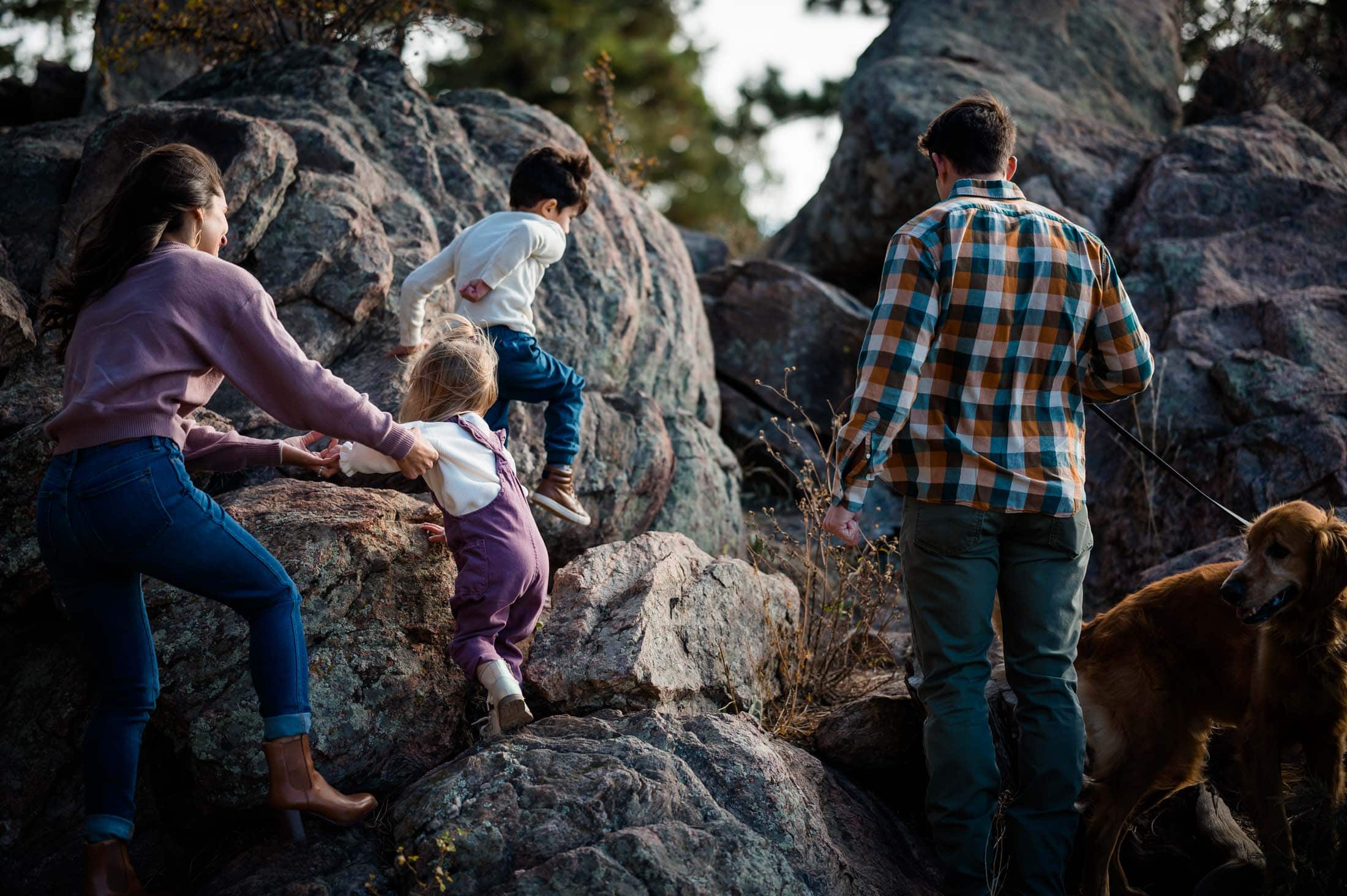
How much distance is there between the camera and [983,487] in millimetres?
3367

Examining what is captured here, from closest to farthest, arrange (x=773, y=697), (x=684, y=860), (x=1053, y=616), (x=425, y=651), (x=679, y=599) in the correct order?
(x=684, y=860) < (x=1053, y=616) < (x=425, y=651) < (x=679, y=599) < (x=773, y=697)

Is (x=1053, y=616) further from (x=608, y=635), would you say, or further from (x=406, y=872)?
(x=406, y=872)

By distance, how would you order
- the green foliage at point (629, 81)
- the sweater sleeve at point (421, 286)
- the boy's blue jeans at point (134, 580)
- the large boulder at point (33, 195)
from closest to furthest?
1. the boy's blue jeans at point (134, 580)
2. the sweater sleeve at point (421, 286)
3. the large boulder at point (33, 195)
4. the green foliage at point (629, 81)

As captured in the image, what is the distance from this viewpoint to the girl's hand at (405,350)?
15.9ft

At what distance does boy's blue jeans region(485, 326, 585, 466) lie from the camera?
464 cm

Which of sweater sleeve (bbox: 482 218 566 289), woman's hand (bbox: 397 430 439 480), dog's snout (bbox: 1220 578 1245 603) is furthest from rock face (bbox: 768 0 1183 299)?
woman's hand (bbox: 397 430 439 480)

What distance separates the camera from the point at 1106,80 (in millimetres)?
9938

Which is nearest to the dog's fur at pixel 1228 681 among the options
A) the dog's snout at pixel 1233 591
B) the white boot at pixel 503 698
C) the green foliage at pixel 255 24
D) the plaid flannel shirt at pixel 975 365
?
the dog's snout at pixel 1233 591

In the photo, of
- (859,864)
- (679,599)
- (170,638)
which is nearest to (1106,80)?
(679,599)

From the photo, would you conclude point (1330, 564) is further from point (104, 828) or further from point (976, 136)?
point (104, 828)

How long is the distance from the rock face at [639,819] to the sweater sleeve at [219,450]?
1.28 metres

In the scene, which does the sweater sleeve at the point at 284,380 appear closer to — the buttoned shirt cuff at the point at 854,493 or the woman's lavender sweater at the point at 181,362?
the woman's lavender sweater at the point at 181,362

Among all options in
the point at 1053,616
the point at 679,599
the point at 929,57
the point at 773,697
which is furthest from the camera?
the point at 929,57

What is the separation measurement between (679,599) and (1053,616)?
1496 mm
